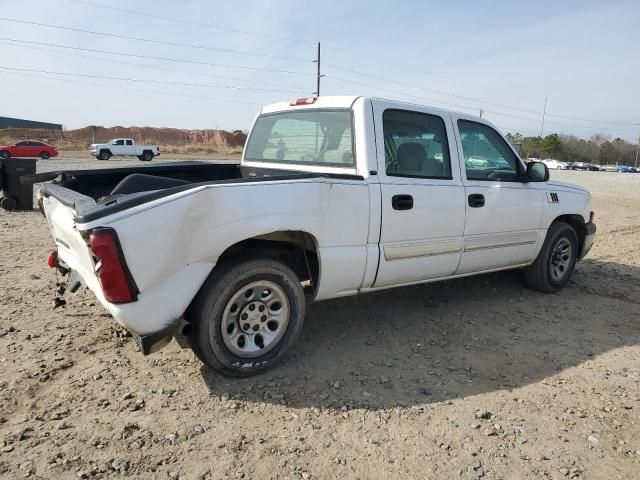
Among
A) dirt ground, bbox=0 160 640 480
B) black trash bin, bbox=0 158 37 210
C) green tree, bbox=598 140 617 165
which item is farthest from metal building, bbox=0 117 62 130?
green tree, bbox=598 140 617 165

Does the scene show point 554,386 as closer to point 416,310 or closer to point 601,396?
point 601,396

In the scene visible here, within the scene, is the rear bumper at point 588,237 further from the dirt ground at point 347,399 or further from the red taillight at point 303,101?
the red taillight at point 303,101

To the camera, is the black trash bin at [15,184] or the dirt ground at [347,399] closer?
the dirt ground at [347,399]

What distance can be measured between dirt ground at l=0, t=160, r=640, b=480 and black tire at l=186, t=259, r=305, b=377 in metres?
0.14

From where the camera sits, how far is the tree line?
9550 cm

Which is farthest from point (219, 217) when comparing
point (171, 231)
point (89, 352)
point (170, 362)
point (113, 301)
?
point (89, 352)

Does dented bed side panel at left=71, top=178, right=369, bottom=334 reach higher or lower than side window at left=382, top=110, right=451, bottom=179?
lower

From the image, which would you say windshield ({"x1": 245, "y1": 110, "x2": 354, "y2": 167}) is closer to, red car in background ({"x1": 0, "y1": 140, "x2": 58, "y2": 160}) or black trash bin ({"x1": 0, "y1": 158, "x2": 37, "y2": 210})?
black trash bin ({"x1": 0, "y1": 158, "x2": 37, "y2": 210})

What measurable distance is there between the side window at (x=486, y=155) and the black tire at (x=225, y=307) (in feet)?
6.88

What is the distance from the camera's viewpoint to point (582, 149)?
106 metres

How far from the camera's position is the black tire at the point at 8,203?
10.3 metres

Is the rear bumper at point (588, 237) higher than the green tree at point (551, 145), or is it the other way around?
the green tree at point (551, 145)

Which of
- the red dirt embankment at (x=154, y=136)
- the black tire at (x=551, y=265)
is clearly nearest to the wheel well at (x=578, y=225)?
the black tire at (x=551, y=265)

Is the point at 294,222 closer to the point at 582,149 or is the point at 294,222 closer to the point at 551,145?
the point at 551,145
